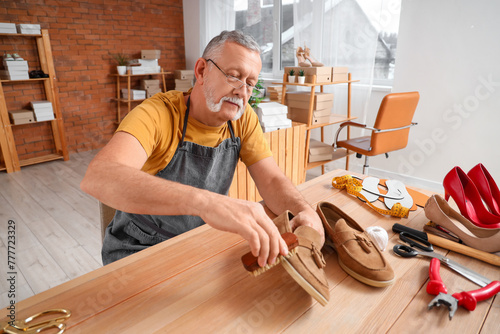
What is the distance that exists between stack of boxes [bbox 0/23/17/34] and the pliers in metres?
4.60

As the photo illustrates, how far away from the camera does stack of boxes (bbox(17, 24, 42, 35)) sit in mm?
3746

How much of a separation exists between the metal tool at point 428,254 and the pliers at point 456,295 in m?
0.02

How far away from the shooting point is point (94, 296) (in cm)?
72

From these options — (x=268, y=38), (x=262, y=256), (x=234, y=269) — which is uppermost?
(x=268, y=38)

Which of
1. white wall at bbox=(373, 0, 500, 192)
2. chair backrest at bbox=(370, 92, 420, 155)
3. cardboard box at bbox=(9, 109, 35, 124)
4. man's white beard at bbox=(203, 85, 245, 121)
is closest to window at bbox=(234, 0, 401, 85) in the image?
white wall at bbox=(373, 0, 500, 192)

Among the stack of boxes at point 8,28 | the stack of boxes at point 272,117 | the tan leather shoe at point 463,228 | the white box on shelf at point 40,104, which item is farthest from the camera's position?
the white box on shelf at point 40,104

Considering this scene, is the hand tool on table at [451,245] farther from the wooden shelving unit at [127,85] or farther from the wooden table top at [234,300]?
the wooden shelving unit at [127,85]

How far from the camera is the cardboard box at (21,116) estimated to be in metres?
3.87

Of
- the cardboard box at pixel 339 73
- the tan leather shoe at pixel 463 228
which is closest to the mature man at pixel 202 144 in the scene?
the tan leather shoe at pixel 463 228

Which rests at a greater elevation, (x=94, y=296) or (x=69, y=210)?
(x=94, y=296)

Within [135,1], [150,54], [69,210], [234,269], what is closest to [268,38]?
[150,54]

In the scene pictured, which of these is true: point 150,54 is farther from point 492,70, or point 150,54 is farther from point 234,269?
point 234,269

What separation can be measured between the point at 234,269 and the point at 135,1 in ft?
17.1

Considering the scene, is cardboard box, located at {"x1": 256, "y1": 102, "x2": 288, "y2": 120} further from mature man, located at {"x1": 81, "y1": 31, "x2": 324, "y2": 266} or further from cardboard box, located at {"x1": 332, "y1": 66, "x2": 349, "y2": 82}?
mature man, located at {"x1": 81, "y1": 31, "x2": 324, "y2": 266}
